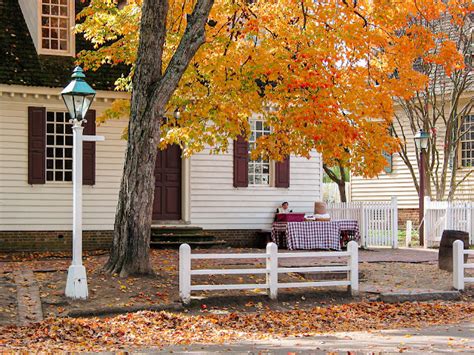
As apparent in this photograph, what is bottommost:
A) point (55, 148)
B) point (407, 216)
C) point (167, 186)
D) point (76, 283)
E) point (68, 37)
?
point (76, 283)

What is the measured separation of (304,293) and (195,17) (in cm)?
535

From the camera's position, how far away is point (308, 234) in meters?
20.7

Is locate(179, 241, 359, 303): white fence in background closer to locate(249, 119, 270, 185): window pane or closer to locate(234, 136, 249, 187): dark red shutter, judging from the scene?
locate(234, 136, 249, 187): dark red shutter

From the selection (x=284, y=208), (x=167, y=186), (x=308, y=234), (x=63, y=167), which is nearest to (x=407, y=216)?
(x=284, y=208)

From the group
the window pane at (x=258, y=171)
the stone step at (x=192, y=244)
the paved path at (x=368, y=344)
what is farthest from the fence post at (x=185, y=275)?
the window pane at (x=258, y=171)

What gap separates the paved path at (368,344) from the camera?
9.06 meters

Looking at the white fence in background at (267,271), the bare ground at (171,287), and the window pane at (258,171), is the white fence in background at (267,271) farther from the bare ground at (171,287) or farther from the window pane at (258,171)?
the window pane at (258,171)

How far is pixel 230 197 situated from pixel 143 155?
7.84 meters

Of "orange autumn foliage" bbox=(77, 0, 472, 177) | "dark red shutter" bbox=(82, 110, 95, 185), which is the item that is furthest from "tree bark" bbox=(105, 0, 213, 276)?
"dark red shutter" bbox=(82, 110, 95, 185)

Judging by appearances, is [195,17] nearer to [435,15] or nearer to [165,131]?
[165,131]

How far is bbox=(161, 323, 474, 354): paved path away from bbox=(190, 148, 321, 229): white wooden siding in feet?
35.9

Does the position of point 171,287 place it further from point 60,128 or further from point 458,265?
point 60,128

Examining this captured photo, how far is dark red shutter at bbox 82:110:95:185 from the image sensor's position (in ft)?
65.9

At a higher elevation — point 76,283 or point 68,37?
point 68,37
